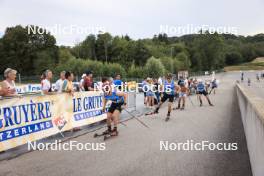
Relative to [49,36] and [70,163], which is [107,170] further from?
[49,36]

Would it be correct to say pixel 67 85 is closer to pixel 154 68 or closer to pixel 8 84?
pixel 8 84

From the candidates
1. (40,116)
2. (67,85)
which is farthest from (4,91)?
(67,85)

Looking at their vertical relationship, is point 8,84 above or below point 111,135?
above

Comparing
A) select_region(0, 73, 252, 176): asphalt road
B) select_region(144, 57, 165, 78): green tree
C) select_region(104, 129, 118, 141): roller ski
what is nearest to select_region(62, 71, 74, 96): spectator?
select_region(0, 73, 252, 176): asphalt road

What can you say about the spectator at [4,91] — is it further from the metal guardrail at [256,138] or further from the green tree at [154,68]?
the green tree at [154,68]

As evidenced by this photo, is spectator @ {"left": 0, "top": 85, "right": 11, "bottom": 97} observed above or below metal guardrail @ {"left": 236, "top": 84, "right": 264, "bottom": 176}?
above

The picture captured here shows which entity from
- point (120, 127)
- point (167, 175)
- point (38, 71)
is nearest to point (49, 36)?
point (38, 71)

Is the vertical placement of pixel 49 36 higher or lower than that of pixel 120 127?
higher

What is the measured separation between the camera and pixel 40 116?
8.70m

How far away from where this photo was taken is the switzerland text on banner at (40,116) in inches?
298

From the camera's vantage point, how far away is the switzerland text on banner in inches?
298

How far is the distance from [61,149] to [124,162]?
2135 mm

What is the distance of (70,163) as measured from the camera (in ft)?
21.6

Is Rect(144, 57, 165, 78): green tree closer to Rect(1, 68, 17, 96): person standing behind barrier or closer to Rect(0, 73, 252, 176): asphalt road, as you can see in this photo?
Rect(0, 73, 252, 176): asphalt road
